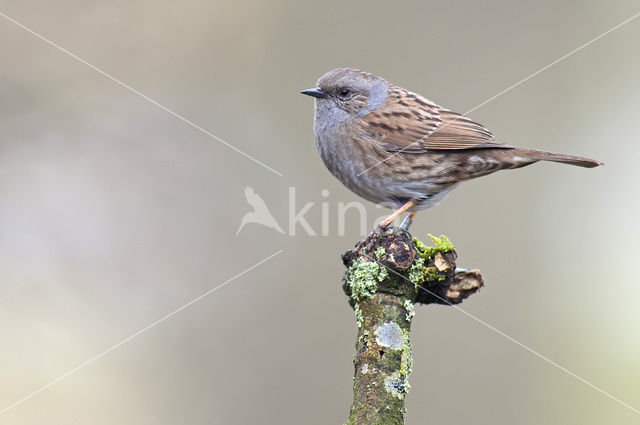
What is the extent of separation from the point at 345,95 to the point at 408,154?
2.76 ft

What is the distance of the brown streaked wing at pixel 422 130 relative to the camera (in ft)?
17.6

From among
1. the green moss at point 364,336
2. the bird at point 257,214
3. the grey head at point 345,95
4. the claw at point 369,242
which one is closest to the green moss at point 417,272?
the claw at point 369,242

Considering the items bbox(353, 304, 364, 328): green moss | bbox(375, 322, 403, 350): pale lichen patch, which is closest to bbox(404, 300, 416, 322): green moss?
bbox(375, 322, 403, 350): pale lichen patch

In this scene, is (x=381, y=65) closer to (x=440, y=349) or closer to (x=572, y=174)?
(x=572, y=174)

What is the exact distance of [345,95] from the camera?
579 cm

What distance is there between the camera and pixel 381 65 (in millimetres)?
7910

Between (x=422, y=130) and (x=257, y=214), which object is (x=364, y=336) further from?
(x=257, y=214)

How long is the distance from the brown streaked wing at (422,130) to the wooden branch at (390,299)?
1.61m

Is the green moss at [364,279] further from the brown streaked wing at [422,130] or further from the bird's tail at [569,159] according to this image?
the bird's tail at [569,159]

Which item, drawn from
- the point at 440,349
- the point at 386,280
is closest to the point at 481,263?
the point at 440,349

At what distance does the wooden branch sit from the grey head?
2.04m

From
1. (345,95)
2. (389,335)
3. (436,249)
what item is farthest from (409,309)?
(345,95)

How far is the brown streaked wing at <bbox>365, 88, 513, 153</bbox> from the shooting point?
211 inches

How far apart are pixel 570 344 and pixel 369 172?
127 inches
